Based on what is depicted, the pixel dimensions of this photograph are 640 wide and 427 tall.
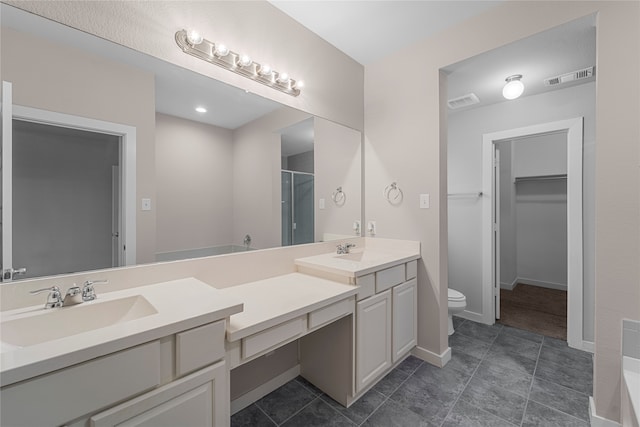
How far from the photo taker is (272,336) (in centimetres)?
117

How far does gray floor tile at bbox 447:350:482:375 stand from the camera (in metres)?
2.04

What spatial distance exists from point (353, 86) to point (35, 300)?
8.18 feet

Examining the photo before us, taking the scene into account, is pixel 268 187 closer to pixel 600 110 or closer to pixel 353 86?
pixel 353 86

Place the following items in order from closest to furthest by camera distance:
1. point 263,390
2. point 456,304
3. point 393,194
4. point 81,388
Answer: point 81,388 < point 263,390 < point 393,194 < point 456,304

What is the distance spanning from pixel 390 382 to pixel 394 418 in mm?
340

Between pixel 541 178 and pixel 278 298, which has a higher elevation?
pixel 541 178

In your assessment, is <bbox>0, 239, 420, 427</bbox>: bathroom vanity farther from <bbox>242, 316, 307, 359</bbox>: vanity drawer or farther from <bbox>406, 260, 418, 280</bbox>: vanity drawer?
<bbox>406, 260, 418, 280</bbox>: vanity drawer

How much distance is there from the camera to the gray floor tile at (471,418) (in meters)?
1.51

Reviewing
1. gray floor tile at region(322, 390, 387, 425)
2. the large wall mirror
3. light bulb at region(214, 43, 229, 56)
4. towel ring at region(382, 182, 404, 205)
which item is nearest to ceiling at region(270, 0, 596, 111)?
light bulb at region(214, 43, 229, 56)

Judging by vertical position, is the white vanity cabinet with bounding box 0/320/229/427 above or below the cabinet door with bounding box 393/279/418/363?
above

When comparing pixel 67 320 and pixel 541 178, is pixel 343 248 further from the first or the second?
pixel 541 178

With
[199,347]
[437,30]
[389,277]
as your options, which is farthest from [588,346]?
[199,347]

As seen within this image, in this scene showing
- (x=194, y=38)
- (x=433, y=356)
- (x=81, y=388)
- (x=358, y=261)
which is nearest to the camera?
(x=81, y=388)

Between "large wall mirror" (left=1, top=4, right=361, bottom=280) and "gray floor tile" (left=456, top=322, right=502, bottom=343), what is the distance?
6.99 ft
